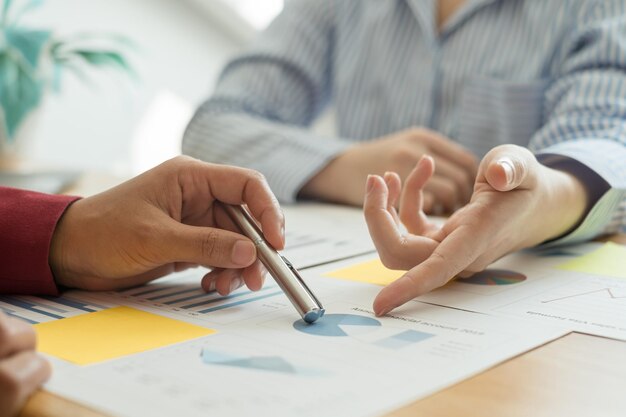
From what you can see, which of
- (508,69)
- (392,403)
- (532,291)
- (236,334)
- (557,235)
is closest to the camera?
(392,403)

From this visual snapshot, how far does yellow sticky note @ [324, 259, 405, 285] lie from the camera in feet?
1.93

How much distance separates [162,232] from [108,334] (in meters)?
0.10

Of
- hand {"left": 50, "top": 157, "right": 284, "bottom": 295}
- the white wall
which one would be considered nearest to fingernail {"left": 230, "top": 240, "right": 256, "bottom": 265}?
hand {"left": 50, "top": 157, "right": 284, "bottom": 295}

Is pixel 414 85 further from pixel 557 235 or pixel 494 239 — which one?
pixel 494 239

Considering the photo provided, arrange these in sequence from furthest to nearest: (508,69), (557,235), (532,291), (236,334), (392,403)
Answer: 1. (508,69)
2. (557,235)
3. (532,291)
4. (236,334)
5. (392,403)

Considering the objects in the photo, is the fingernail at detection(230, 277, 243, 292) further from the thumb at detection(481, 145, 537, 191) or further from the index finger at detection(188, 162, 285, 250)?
the thumb at detection(481, 145, 537, 191)

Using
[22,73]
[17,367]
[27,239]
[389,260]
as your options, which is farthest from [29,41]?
[17,367]

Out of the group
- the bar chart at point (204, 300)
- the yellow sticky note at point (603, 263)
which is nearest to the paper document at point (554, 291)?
the yellow sticky note at point (603, 263)

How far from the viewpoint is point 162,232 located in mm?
524

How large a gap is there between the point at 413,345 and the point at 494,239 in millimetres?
178

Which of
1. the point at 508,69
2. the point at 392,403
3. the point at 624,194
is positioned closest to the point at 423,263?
the point at 392,403

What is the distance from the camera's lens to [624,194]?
782 mm

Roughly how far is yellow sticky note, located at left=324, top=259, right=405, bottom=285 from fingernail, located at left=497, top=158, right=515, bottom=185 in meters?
0.11

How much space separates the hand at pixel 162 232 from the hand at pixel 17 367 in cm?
16
